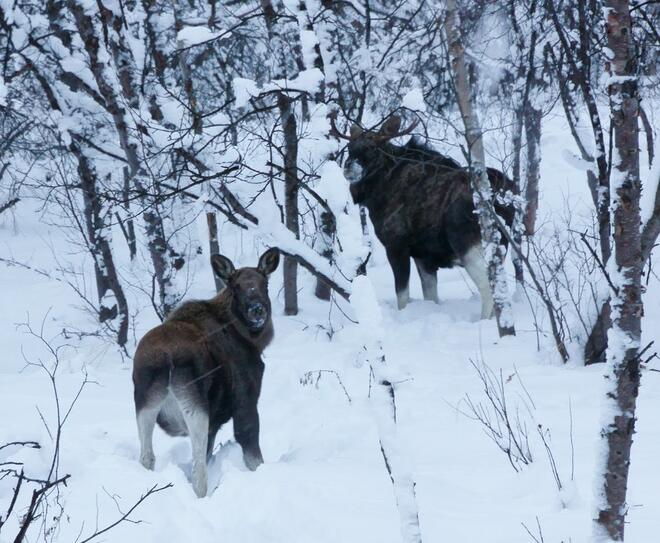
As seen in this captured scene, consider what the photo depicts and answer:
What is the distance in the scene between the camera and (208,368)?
5734mm

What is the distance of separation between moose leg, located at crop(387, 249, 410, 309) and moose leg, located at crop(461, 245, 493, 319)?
848mm

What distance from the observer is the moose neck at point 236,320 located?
623 cm

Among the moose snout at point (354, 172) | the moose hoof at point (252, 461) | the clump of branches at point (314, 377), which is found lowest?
the clump of branches at point (314, 377)

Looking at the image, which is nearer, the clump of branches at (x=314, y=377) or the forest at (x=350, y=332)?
the forest at (x=350, y=332)

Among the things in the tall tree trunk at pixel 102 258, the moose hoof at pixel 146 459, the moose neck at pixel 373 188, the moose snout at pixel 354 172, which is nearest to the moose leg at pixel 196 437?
the moose hoof at pixel 146 459

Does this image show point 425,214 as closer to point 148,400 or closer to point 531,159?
point 531,159

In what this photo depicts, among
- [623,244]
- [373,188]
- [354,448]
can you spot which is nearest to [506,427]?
[354,448]

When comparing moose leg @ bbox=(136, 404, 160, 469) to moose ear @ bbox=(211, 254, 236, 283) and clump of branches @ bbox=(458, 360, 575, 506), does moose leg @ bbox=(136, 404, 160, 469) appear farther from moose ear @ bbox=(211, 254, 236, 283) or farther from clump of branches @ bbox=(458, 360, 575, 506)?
clump of branches @ bbox=(458, 360, 575, 506)

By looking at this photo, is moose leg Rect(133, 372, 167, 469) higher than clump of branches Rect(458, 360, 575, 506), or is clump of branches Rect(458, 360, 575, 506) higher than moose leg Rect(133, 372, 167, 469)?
moose leg Rect(133, 372, 167, 469)

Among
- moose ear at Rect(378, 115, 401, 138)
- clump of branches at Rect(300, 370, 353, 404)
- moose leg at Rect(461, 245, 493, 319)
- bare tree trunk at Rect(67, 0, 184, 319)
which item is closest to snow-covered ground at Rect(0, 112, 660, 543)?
clump of branches at Rect(300, 370, 353, 404)

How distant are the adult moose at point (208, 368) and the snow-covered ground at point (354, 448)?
0.88 ft

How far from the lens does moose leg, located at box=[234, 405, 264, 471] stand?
6023 mm

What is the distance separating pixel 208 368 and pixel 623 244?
10.3ft

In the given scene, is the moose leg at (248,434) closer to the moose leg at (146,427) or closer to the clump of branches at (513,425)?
the moose leg at (146,427)
